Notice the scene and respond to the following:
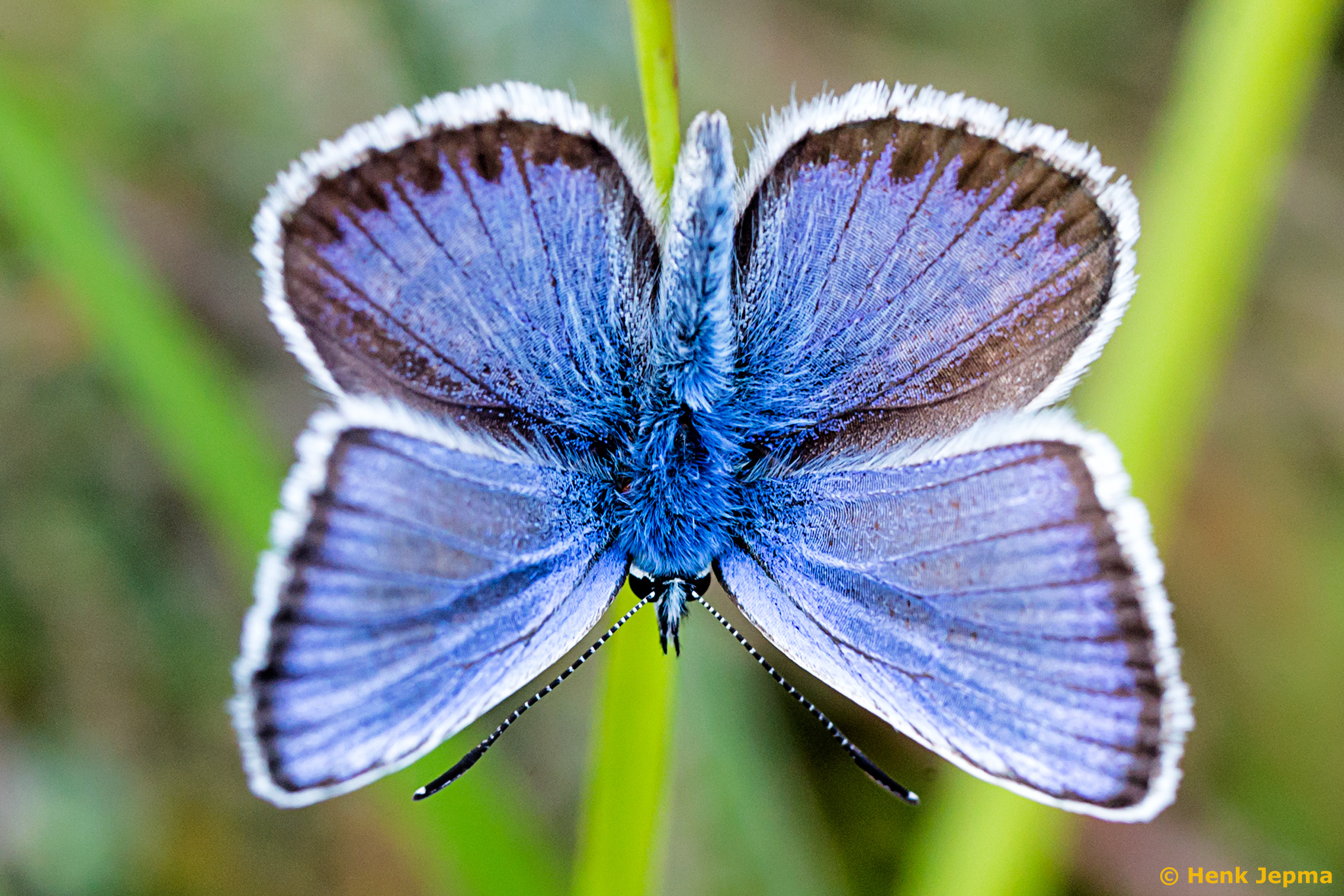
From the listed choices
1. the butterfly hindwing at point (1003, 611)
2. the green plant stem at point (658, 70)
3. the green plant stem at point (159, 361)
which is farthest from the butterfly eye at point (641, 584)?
the green plant stem at point (159, 361)

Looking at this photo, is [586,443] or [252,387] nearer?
[586,443]

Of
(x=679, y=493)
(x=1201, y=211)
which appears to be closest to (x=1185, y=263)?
(x=1201, y=211)

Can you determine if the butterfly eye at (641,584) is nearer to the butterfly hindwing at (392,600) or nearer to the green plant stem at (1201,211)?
the butterfly hindwing at (392,600)

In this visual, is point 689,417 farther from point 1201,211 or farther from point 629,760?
point 1201,211

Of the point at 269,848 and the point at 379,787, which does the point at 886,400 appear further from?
the point at 269,848

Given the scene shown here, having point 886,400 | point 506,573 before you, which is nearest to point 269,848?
point 506,573
